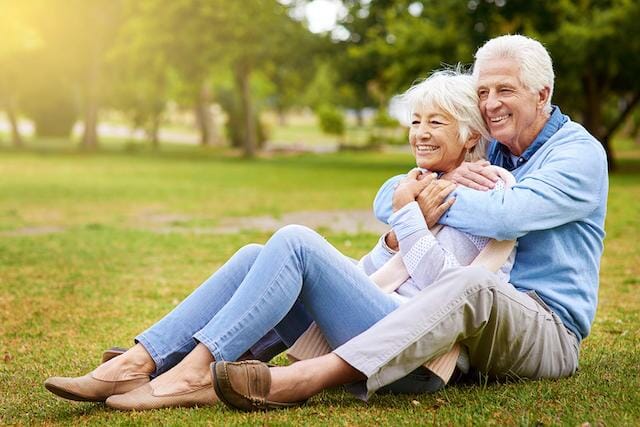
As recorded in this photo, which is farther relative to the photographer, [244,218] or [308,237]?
[244,218]

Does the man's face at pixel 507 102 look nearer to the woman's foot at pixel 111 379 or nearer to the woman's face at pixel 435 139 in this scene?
the woman's face at pixel 435 139

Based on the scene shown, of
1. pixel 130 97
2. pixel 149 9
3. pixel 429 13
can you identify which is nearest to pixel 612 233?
pixel 429 13

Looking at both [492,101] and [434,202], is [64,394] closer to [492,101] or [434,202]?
[434,202]

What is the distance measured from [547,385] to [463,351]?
485 mm

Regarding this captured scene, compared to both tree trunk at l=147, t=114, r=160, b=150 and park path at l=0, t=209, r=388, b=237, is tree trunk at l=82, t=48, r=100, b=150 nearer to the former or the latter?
tree trunk at l=147, t=114, r=160, b=150

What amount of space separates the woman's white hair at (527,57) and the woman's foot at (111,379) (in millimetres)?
2087

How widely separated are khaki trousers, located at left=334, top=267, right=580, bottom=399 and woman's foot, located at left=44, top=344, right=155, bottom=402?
0.91m

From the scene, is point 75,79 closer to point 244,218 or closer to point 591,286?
point 244,218

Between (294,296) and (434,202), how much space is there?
2.48 ft

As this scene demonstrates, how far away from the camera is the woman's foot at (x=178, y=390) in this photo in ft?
13.0

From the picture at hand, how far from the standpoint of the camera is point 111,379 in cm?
399

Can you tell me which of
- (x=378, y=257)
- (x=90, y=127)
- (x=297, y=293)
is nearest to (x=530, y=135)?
(x=378, y=257)

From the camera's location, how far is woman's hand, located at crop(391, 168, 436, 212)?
13.6 feet

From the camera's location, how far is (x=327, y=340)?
4117 millimetres
